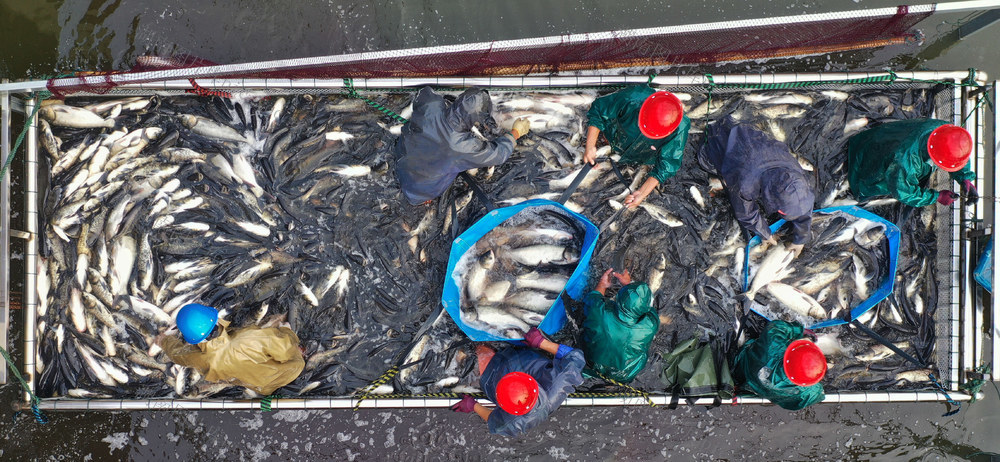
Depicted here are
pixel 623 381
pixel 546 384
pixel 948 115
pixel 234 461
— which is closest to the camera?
pixel 546 384

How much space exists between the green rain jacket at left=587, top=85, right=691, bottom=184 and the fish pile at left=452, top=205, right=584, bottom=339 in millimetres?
650

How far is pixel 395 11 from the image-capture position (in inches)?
170

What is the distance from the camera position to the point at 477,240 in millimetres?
3936

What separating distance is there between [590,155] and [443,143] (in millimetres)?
1104

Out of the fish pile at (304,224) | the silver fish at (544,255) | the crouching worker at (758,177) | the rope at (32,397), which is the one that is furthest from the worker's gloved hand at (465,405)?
the rope at (32,397)

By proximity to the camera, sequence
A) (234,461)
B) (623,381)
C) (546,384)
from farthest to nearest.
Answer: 1. (234,461)
2. (623,381)
3. (546,384)

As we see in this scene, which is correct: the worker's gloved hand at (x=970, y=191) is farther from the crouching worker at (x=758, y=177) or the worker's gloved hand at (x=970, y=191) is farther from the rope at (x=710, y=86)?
the rope at (x=710, y=86)

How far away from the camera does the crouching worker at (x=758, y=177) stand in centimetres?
351

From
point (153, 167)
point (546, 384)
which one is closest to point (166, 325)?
point (153, 167)

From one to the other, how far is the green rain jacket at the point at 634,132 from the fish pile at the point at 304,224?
286 millimetres

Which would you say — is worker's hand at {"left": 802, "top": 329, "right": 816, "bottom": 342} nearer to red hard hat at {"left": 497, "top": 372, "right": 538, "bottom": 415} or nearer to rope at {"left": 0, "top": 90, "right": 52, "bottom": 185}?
red hard hat at {"left": 497, "top": 372, "right": 538, "bottom": 415}

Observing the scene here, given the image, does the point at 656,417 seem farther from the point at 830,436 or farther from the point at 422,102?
the point at 422,102

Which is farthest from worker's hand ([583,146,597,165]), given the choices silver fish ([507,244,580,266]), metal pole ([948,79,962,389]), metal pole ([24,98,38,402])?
metal pole ([24,98,38,402])

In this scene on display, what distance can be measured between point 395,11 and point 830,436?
4863 millimetres
